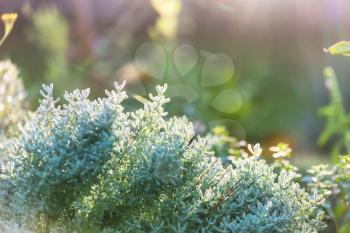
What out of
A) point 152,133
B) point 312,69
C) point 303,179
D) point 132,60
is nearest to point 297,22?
point 312,69

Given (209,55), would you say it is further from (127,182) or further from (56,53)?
(127,182)

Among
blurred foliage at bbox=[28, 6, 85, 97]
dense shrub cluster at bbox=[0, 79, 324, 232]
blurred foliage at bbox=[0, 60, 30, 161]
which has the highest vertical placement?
Answer: blurred foliage at bbox=[28, 6, 85, 97]

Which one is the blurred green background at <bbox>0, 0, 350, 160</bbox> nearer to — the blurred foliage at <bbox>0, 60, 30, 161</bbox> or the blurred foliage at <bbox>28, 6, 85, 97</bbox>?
the blurred foliage at <bbox>28, 6, 85, 97</bbox>

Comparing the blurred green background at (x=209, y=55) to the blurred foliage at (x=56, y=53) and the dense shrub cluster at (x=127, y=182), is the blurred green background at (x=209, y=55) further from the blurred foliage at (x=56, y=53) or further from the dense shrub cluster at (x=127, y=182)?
the dense shrub cluster at (x=127, y=182)

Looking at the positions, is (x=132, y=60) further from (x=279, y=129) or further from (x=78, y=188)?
(x=78, y=188)

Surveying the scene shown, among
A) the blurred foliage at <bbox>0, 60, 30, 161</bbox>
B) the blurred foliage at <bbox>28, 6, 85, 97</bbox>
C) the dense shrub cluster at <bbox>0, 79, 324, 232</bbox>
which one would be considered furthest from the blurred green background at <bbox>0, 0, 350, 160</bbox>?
the dense shrub cluster at <bbox>0, 79, 324, 232</bbox>

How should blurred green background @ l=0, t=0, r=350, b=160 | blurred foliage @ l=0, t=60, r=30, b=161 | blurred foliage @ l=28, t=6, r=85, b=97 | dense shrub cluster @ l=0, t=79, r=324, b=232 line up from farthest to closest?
1. blurred green background @ l=0, t=0, r=350, b=160
2. blurred foliage @ l=28, t=6, r=85, b=97
3. blurred foliage @ l=0, t=60, r=30, b=161
4. dense shrub cluster @ l=0, t=79, r=324, b=232

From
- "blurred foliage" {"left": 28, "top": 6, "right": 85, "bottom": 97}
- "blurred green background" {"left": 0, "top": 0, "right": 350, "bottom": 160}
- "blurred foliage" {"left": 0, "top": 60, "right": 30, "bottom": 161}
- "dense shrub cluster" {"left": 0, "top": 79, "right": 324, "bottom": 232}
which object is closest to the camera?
"dense shrub cluster" {"left": 0, "top": 79, "right": 324, "bottom": 232}
